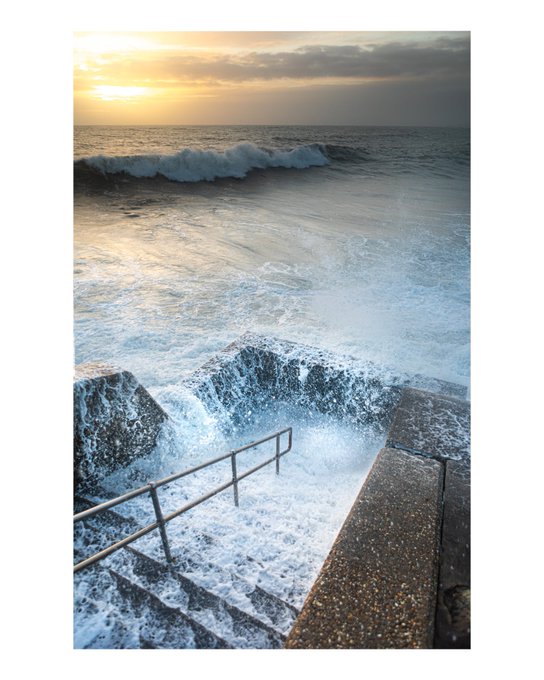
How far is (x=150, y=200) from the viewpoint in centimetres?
627

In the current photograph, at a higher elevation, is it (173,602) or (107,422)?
(107,422)

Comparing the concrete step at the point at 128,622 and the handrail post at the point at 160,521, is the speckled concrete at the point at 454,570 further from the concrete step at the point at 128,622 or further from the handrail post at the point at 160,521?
the handrail post at the point at 160,521

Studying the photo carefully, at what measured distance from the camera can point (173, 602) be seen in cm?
148

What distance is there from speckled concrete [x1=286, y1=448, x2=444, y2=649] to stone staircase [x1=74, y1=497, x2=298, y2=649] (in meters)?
0.30

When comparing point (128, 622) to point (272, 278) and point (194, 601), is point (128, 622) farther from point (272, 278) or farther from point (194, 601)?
point (272, 278)

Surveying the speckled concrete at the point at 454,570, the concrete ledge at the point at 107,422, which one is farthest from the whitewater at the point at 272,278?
the speckled concrete at the point at 454,570

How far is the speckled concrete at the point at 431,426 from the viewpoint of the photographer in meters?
1.95

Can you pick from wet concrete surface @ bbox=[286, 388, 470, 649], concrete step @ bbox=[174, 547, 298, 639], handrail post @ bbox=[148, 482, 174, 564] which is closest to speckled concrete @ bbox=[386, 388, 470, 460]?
wet concrete surface @ bbox=[286, 388, 470, 649]

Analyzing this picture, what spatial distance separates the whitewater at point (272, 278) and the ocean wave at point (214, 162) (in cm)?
4

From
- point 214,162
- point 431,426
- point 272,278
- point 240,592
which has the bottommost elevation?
point 240,592

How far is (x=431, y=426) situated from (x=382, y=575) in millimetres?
984

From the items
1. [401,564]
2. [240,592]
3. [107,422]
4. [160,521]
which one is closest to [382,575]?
[401,564]
